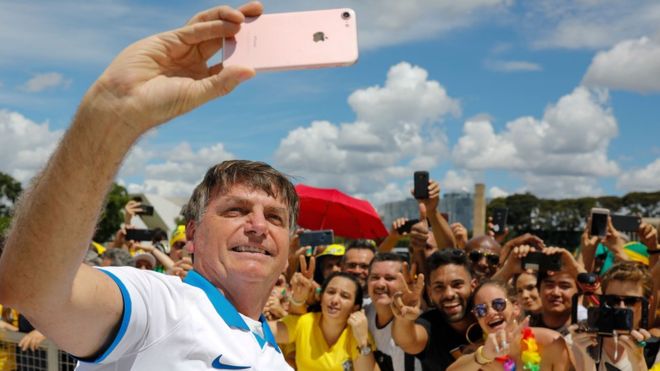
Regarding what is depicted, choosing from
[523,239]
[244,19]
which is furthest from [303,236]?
[244,19]

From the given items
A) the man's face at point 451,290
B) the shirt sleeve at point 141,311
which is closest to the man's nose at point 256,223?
the shirt sleeve at point 141,311

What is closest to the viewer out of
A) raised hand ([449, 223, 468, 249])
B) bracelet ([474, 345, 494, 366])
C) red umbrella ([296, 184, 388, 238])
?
bracelet ([474, 345, 494, 366])

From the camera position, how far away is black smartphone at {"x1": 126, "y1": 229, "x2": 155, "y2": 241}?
27.3 ft

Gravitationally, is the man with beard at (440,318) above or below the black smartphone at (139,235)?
below

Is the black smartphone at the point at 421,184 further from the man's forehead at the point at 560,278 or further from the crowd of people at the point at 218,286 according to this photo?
the man's forehead at the point at 560,278

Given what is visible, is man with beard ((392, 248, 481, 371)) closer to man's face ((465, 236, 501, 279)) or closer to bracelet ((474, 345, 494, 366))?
bracelet ((474, 345, 494, 366))

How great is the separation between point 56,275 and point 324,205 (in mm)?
8096

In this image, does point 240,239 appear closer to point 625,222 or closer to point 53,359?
point 53,359

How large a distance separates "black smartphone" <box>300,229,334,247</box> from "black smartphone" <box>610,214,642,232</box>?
8.46 feet

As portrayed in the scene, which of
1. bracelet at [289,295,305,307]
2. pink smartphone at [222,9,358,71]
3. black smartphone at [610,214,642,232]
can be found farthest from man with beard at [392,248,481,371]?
pink smartphone at [222,9,358,71]

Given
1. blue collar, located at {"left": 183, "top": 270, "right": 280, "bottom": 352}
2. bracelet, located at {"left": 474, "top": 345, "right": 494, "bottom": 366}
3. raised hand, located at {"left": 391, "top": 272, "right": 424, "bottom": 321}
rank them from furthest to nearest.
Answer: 1. raised hand, located at {"left": 391, "top": 272, "right": 424, "bottom": 321}
2. bracelet, located at {"left": 474, "top": 345, "right": 494, "bottom": 366}
3. blue collar, located at {"left": 183, "top": 270, "right": 280, "bottom": 352}

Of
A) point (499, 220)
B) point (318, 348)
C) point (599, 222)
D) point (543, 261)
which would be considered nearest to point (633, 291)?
point (543, 261)

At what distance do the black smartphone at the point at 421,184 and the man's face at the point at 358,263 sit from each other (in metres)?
0.74

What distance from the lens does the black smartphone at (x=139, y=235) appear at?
8320 mm
